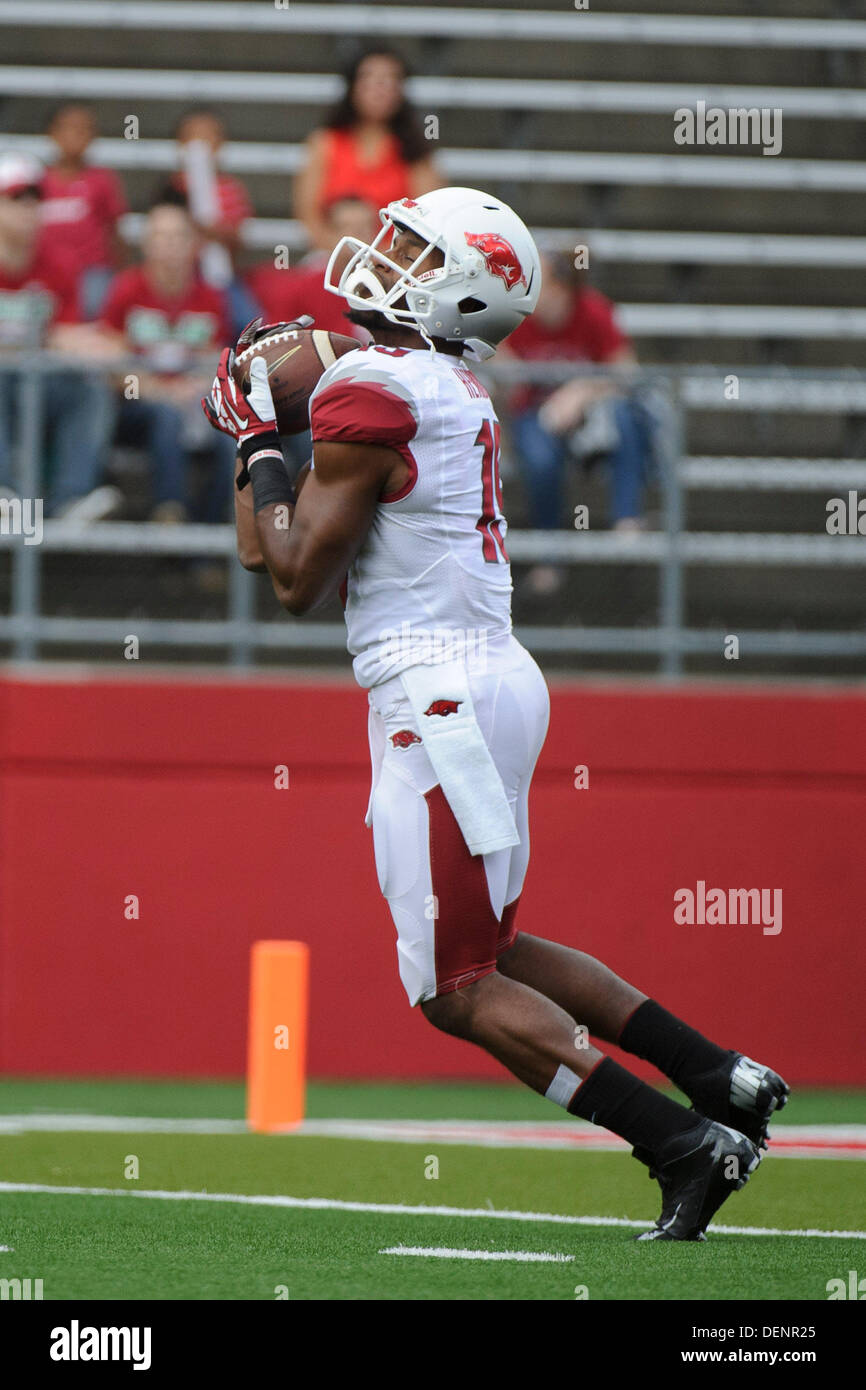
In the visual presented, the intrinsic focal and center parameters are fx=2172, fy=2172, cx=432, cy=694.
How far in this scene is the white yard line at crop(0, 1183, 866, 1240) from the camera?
467 cm

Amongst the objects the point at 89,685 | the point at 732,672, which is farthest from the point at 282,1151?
the point at 732,672

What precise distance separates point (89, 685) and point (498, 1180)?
2843mm

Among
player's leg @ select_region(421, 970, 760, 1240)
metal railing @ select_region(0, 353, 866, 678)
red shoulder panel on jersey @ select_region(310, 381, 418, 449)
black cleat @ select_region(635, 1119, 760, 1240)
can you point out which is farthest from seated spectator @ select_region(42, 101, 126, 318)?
black cleat @ select_region(635, 1119, 760, 1240)

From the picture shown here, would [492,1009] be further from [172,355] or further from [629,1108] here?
[172,355]

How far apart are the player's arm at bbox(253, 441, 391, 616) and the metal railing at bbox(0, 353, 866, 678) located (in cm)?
312

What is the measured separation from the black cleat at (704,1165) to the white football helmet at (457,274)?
5.61 feet

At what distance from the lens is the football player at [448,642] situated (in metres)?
4.31

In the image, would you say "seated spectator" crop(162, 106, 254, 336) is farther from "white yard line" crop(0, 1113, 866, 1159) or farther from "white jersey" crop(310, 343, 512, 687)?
"white jersey" crop(310, 343, 512, 687)

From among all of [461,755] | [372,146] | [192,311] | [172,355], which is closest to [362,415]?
[461,755]

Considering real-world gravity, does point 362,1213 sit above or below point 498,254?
below

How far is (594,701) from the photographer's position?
7.77 metres

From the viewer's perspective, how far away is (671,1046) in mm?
4598

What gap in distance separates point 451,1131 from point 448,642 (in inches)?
99.8
